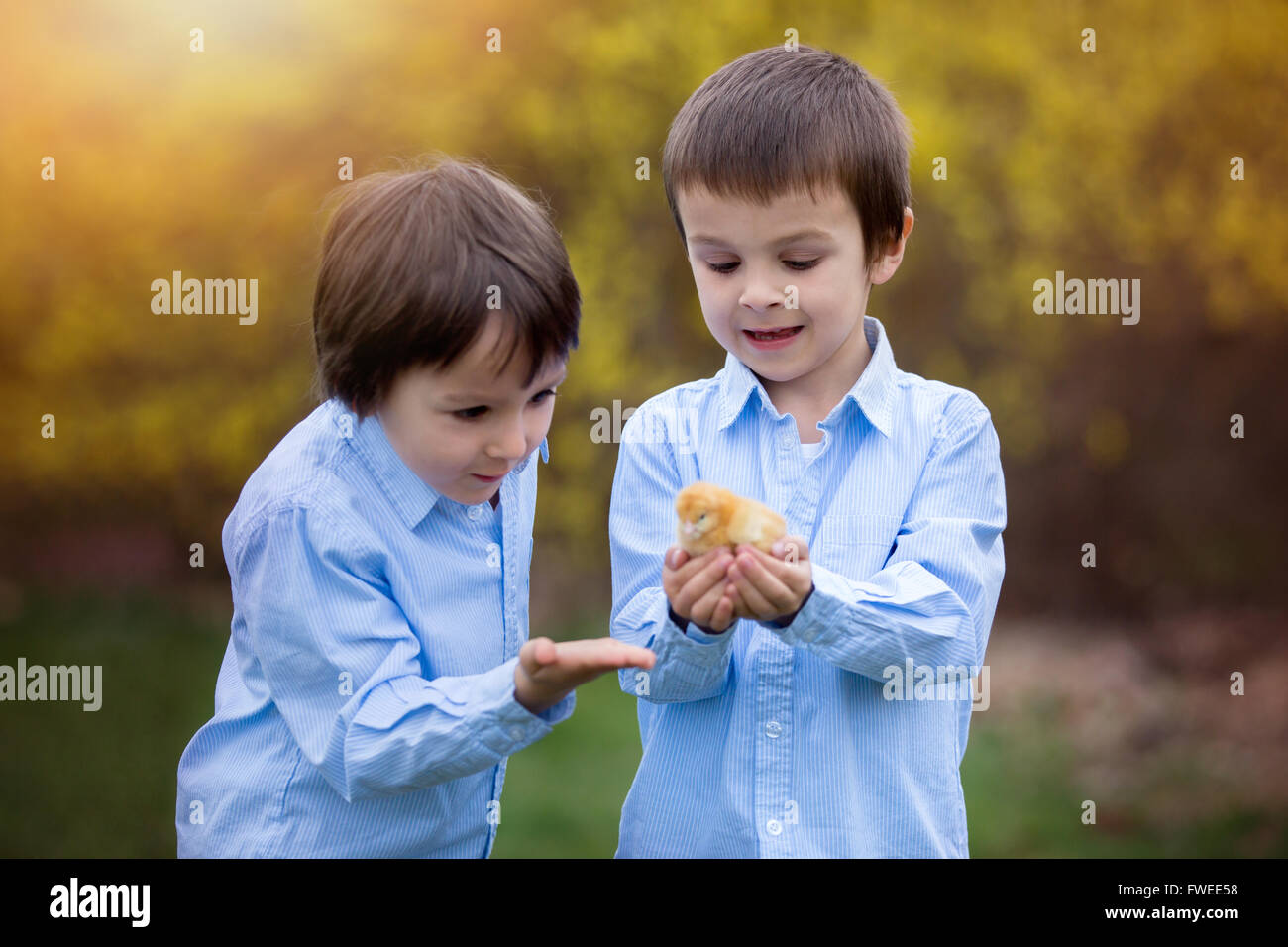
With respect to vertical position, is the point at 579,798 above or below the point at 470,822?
below

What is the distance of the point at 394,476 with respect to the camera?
2.31m

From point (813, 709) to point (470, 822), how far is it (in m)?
0.71

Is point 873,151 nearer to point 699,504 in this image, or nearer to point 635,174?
point 699,504

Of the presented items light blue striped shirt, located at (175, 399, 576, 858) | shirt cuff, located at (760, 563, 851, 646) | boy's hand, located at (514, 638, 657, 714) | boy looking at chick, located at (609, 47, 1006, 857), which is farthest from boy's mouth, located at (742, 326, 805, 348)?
boy's hand, located at (514, 638, 657, 714)

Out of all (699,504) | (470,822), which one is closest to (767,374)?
(699,504)

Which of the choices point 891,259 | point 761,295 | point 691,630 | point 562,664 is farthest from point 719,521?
point 891,259

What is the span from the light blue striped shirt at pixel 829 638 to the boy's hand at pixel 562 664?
0.26 meters

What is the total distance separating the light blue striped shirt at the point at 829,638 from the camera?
7.52 feet

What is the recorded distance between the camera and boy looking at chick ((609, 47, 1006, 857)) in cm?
232

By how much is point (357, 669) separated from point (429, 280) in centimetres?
71

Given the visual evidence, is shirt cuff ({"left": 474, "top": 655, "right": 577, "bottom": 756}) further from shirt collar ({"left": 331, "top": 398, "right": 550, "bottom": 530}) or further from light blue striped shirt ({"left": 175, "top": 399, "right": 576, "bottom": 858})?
shirt collar ({"left": 331, "top": 398, "right": 550, "bottom": 530})

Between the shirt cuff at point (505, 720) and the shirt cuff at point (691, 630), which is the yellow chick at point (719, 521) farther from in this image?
the shirt cuff at point (505, 720)

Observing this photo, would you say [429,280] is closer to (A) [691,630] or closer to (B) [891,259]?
(A) [691,630]
